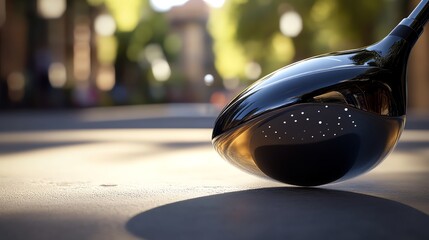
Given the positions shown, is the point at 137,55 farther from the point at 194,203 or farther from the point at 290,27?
the point at 194,203

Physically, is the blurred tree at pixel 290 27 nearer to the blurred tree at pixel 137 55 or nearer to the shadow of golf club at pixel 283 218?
the blurred tree at pixel 137 55

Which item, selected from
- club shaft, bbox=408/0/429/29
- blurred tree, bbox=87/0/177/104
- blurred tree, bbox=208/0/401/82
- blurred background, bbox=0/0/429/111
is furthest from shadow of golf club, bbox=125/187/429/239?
blurred tree, bbox=87/0/177/104

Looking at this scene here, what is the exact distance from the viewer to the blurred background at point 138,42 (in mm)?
20266

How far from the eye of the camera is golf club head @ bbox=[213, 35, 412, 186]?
349 centimetres

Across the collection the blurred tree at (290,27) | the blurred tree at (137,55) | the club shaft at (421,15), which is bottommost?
the blurred tree at (137,55)

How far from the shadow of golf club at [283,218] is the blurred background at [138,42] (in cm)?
568

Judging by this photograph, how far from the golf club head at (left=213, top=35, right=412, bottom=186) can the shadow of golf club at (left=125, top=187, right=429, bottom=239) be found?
8.4 inches

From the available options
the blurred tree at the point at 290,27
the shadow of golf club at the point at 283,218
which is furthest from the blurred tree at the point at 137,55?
the shadow of golf club at the point at 283,218

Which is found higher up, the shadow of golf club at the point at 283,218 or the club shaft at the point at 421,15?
the club shaft at the point at 421,15

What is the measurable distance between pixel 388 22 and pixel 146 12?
23147mm

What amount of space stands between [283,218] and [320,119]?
0.74 meters

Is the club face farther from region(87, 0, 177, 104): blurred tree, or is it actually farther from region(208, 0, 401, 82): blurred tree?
region(87, 0, 177, 104): blurred tree

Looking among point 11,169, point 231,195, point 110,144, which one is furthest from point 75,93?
point 231,195

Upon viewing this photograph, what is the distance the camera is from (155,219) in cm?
301
